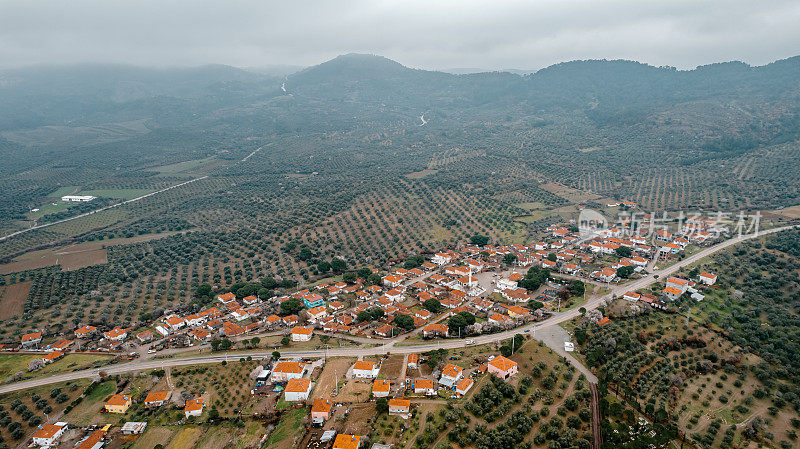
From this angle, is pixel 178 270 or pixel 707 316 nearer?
pixel 707 316

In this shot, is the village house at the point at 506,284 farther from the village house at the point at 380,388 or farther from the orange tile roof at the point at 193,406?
the orange tile roof at the point at 193,406

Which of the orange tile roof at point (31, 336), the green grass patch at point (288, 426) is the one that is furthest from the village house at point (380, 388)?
the orange tile roof at point (31, 336)

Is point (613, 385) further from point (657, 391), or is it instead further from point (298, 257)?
point (298, 257)

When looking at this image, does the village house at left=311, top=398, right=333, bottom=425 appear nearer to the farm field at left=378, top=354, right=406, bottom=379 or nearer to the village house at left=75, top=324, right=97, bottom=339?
the farm field at left=378, top=354, right=406, bottom=379

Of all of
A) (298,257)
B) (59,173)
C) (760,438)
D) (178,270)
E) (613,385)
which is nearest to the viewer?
(760,438)

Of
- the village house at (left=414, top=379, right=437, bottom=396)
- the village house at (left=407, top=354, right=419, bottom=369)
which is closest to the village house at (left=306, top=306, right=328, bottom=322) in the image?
the village house at (left=407, top=354, right=419, bottom=369)

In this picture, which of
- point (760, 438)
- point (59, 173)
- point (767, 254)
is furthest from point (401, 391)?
point (59, 173)

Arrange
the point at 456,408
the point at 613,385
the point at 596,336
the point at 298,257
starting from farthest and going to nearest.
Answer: the point at 298,257 → the point at 596,336 → the point at 613,385 → the point at 456,408
